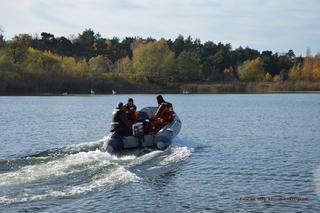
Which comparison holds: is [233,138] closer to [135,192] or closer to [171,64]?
[135,192]

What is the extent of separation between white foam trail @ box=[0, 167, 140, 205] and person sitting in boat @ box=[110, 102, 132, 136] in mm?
3985

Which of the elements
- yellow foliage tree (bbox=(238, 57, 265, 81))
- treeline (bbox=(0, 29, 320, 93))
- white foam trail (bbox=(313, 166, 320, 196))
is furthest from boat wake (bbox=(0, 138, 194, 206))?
yellow foliage tree (bbox=(238, 57, 265, 81))

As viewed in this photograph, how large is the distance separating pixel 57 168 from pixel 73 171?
2.07 feet

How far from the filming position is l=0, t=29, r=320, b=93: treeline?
282ft

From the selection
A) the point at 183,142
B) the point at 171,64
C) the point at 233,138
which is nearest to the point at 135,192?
the point at 183,142

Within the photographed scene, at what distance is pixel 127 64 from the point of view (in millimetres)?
111188

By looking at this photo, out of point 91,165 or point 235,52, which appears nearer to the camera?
point 91,165

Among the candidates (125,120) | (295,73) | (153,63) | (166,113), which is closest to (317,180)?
(125,120)

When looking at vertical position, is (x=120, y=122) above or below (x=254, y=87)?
below

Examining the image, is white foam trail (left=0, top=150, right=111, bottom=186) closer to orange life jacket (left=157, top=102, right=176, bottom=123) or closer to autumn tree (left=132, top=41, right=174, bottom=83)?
orange life jacket (left=157, top=102, right=176, bottom=123)

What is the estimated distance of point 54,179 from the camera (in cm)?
1478

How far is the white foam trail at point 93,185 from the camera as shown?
12.6 meters

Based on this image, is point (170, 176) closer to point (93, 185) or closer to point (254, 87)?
point (93, 185)

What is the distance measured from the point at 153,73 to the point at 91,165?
91.2 metres
